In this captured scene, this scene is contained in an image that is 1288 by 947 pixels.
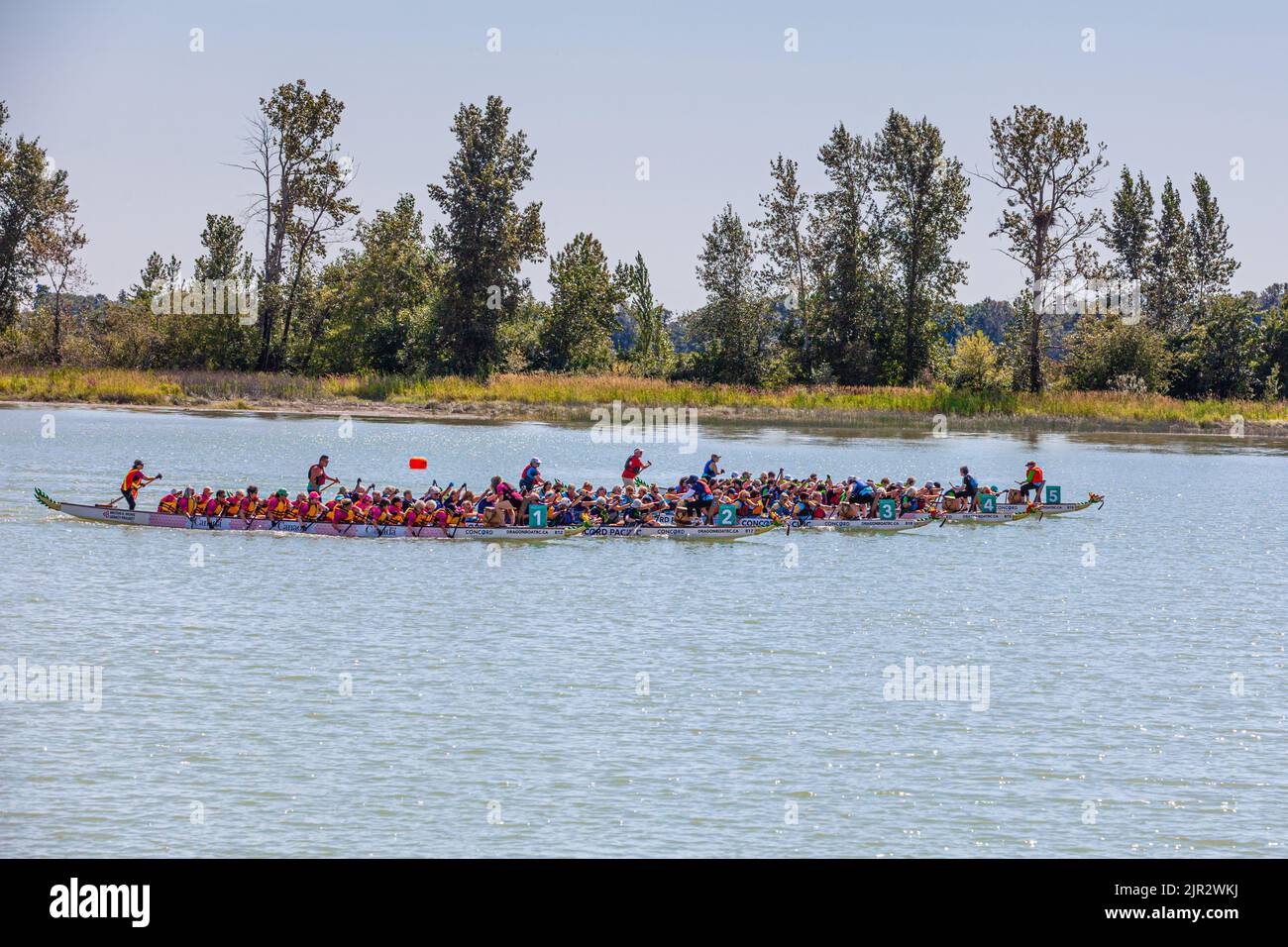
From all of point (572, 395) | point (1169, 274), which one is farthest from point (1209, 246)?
point (572, 395)

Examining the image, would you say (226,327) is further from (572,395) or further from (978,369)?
(978,369)

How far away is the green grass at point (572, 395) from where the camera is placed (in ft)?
249

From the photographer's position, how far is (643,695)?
21516 millimetres

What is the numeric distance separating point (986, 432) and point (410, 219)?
48.6m

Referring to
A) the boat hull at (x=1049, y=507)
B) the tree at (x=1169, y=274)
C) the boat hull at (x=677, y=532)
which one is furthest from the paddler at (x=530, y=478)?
the tree at (x=1169, y=274)

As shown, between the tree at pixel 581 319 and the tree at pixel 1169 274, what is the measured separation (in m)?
39.8

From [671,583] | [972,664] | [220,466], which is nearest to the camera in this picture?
[972,664]

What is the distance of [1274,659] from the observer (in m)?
25.5

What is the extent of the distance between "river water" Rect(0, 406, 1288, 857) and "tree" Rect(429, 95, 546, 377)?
143 ft

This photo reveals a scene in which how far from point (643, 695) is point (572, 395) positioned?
57799 mm

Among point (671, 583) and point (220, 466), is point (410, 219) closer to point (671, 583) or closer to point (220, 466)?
point (220, 466)
